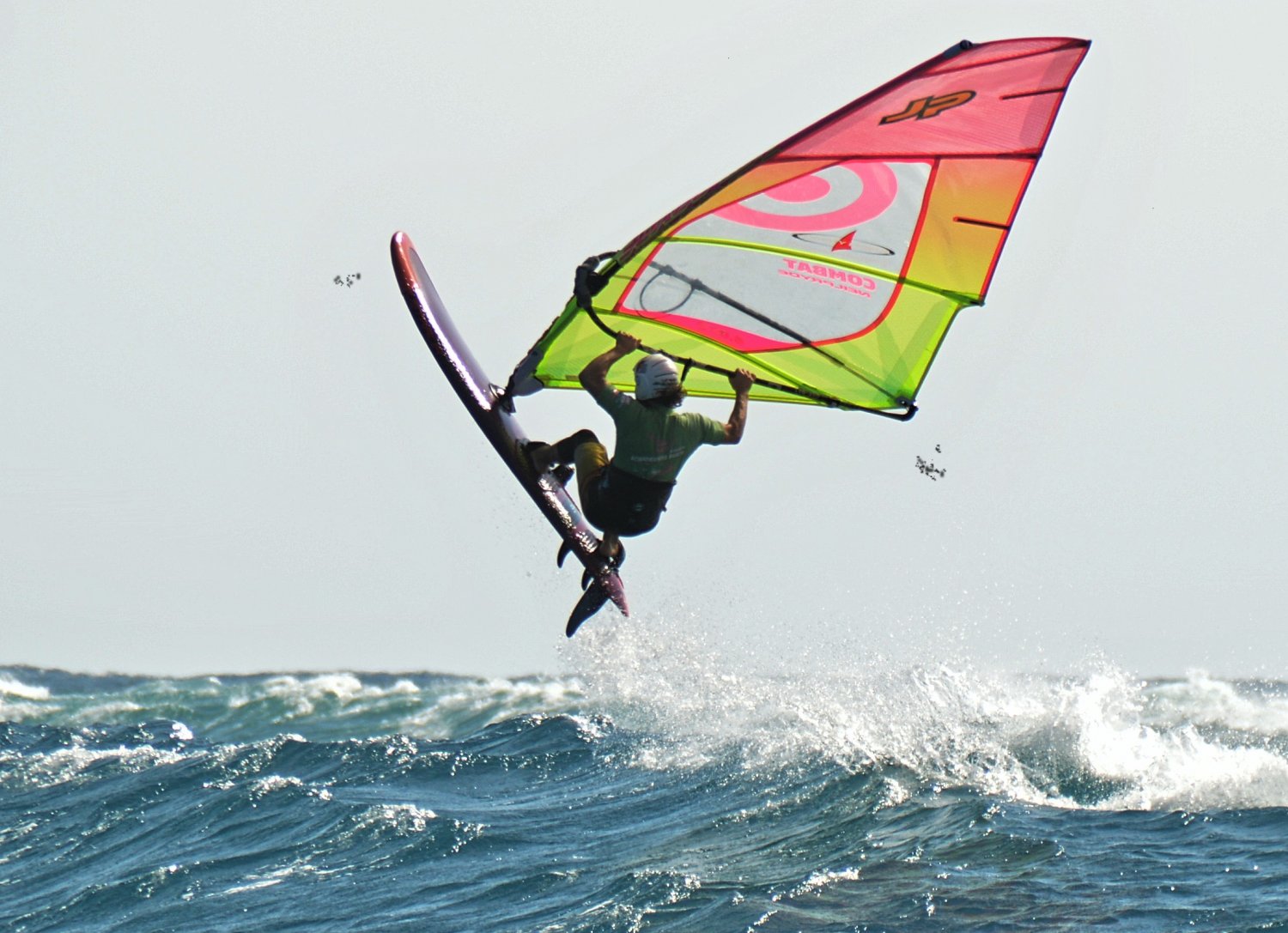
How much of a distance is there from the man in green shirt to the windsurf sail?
0.46m

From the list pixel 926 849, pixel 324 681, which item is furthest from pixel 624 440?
pixel 324 681

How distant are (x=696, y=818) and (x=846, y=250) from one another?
14.5ft

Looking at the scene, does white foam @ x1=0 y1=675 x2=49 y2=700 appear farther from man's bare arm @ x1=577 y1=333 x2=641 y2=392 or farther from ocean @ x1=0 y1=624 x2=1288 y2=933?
man's bare arm @ x1=577 y1=333 x2=641 y2=392

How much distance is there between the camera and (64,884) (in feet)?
34.5

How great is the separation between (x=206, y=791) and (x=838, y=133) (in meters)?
8.87

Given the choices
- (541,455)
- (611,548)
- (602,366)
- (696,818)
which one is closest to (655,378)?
(602,366)

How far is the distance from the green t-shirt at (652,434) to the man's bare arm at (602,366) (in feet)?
0.17

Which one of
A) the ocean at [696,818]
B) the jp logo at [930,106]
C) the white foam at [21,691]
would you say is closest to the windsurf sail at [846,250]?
the jp logo at [930,106]

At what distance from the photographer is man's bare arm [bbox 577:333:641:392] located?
25.2 feet

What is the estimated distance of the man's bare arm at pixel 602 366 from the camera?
303 inches

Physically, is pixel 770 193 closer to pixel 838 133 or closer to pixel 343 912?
pixel 838 133

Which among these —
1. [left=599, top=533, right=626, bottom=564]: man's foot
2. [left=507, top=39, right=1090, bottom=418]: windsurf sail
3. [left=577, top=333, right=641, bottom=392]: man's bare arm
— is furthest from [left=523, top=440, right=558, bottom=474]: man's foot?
[left=577, top=333, right=641, bottom=392]: man's bare arm

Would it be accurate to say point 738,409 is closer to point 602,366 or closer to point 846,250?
point 602,366

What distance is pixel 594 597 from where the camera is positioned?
29.3ft
